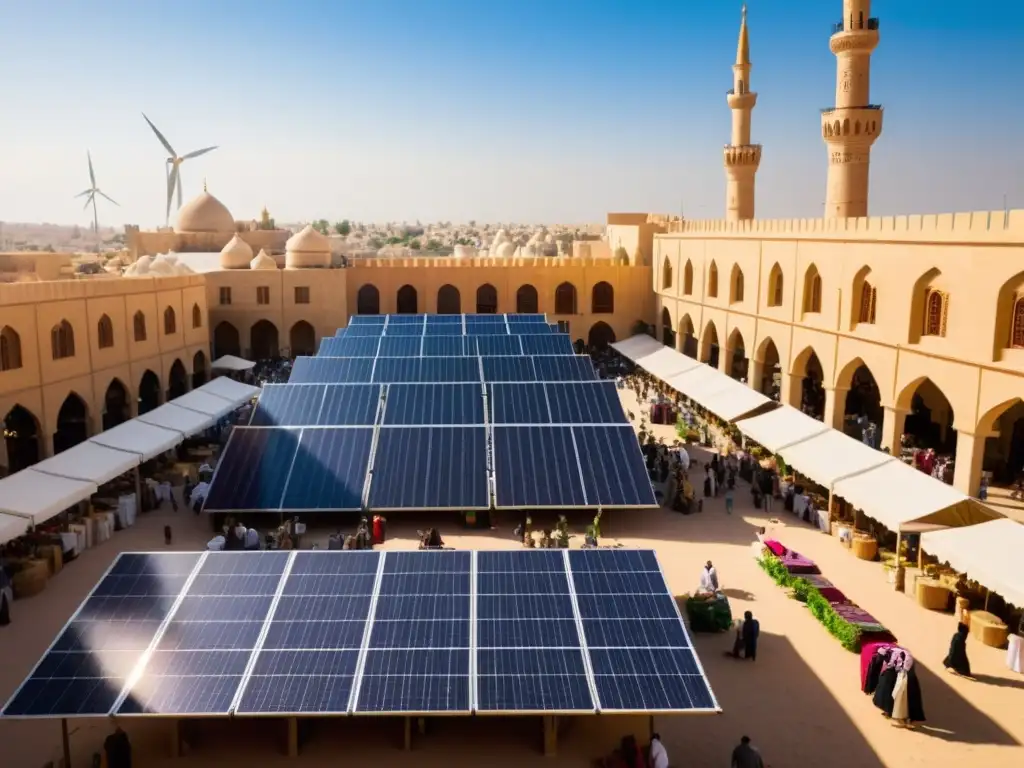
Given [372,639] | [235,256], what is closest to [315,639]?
[372,639]

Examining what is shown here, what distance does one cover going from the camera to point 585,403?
900 inches

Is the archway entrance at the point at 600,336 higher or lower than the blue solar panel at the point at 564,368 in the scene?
lower

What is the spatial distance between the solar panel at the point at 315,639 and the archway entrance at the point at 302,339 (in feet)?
114

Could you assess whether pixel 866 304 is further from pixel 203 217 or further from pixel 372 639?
pixel 203 217

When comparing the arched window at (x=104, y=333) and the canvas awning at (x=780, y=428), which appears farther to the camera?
the arched window at (x=104, y=333)

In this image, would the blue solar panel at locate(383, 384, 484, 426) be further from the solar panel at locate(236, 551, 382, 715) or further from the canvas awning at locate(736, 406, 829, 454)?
the solar panel at locate(236, 551, 382, 715)

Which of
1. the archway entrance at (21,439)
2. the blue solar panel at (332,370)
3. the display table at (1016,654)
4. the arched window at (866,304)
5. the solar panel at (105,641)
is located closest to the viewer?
the solar panel at (105,641)

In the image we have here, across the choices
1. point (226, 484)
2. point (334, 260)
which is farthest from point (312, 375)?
point (334, 260)

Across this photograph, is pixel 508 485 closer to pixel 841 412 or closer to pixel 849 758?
pixel 849 758

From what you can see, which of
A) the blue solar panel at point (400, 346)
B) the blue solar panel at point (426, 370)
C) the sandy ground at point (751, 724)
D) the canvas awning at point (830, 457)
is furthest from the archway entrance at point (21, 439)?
the canvas awning at point (830, 457)

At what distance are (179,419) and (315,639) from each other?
14.9 metres

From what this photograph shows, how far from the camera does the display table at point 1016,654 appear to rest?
1365cm

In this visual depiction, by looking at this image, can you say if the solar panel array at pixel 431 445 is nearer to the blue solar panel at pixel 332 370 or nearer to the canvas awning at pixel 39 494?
the blue solar panel at pixel 332 370

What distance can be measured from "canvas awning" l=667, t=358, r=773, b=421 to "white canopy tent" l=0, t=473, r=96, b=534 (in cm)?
1729
